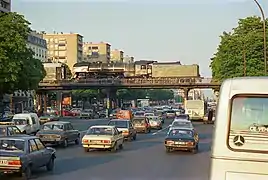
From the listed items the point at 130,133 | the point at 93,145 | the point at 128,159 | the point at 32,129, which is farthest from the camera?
the point at 32,129

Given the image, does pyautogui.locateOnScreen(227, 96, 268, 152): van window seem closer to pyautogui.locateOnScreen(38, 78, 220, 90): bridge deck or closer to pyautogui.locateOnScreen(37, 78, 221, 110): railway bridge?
pyautogui.locateOnScreen(37, 78, 221, 110): railway bridge

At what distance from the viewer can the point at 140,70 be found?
101m

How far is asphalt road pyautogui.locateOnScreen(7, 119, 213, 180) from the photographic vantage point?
58.9ft

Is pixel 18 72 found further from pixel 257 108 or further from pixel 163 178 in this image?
pixel 257 108

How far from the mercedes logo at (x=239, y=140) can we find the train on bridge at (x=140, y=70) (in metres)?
91.7

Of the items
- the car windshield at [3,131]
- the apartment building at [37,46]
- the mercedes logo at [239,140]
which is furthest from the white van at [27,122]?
the apartment building at [37,46]

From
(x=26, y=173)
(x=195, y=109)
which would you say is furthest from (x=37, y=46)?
(x=26, y=173)

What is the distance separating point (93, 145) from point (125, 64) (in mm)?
72886

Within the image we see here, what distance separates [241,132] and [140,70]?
309 feet

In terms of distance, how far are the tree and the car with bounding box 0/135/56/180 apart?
4034 centimetres

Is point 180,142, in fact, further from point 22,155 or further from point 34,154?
point 22,155

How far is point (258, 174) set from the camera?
6.75m

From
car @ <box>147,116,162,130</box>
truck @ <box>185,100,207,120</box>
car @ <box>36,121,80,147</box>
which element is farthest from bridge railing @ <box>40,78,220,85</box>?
car @ <box>36,121,80,147</box>

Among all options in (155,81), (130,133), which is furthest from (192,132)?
(155,81)
